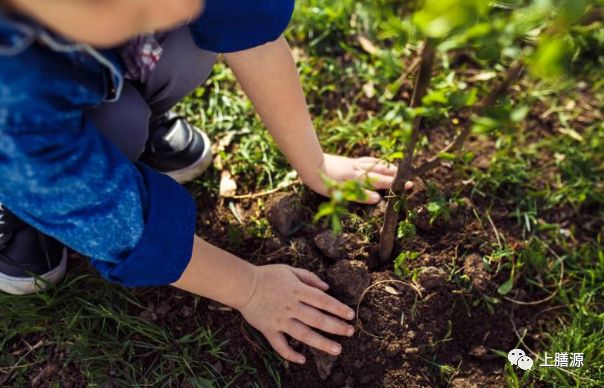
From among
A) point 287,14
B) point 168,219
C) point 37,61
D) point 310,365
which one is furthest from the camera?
point 310,365

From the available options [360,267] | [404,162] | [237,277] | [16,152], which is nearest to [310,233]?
[360,267]

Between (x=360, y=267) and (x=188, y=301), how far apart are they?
521 mm

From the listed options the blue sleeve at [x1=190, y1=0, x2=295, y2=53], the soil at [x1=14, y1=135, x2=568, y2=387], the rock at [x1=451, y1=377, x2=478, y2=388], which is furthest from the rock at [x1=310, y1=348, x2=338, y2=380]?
the blue sleeve at [x1=190, y1=0, x2=295, y2=53]

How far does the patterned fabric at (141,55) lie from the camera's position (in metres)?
1.50

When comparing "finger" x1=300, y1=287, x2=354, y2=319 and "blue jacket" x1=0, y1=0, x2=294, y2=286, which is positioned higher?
"blue jacket" x1=0, y1=0, x2=294, y2=286

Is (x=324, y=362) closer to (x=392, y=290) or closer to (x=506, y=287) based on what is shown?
(x=392, y=290)

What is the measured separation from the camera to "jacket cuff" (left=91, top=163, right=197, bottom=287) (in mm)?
1331

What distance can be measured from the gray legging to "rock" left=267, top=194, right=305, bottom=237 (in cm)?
44

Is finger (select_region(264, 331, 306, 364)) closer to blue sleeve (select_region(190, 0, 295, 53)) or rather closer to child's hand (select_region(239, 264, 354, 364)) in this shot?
child's hand (select_region(239, 264, 354, 364))

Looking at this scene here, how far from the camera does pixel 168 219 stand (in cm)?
136

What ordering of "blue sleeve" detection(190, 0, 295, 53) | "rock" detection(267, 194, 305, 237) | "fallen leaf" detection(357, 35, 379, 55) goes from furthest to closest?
"fallen leaf" detection(357, 35, 379, 55) < "rock" detection(267, 194, 305, 237) < "blue sleeve" detection(190, 0, 295, 53)

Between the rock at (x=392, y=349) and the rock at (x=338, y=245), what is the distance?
275 millimetres

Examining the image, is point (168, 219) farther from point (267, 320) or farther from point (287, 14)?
point (287, 14)

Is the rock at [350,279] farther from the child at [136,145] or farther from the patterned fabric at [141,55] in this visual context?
the patterned fabric at [141,55]
